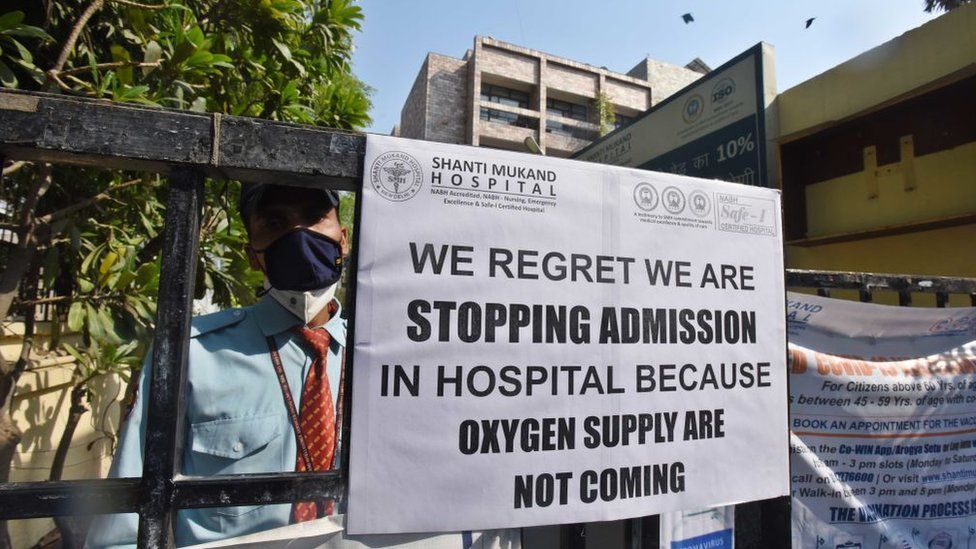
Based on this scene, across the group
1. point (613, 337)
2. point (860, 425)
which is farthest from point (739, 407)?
point (860, 425)

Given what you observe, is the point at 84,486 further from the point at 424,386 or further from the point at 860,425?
the point at 860,425

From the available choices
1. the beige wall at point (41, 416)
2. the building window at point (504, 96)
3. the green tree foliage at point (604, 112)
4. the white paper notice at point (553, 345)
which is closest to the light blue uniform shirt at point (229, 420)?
the white paper notice at point (553, 345)

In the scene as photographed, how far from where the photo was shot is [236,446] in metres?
1.28

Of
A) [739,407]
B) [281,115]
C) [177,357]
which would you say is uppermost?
[281,115]

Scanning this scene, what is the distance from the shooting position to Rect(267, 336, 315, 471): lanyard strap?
1303 millimetres

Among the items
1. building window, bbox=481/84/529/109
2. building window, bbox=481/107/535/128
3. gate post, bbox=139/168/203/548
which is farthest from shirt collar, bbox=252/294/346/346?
building window, bbox=481/84/529/109

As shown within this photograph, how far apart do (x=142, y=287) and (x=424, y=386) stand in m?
2.45

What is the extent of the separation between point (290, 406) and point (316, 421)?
0.08 m

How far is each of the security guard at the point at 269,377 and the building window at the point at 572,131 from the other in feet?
103

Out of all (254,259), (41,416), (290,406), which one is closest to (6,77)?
(254,259)

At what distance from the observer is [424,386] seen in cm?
95

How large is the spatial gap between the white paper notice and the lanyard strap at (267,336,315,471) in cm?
46

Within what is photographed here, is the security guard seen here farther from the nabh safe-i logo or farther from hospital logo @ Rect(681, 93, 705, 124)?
hospital logo @ Rect(681, 93, 705, 124)

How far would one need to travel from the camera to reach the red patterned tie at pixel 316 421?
1.31m
